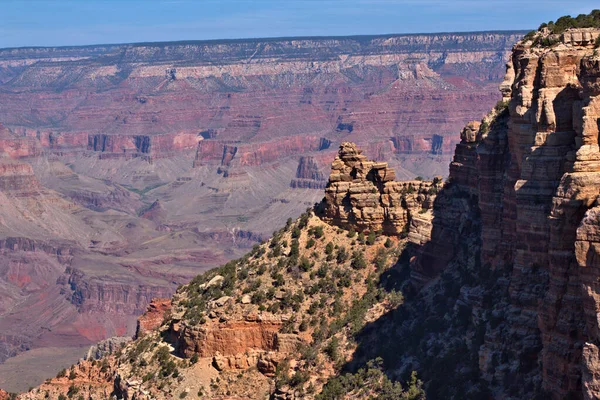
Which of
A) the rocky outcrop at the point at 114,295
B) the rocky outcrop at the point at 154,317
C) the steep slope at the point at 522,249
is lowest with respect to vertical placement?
the rocky outcrop at the point at 114,295

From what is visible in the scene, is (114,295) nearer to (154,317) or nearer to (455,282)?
(154,317)

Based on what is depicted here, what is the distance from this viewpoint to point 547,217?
33562 millimetres

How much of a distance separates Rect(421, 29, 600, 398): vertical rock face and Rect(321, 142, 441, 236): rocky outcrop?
7.32m

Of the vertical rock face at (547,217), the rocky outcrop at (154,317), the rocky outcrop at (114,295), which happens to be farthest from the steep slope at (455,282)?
the rocky outcrop at (114,295)

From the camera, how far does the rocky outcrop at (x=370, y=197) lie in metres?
51.7

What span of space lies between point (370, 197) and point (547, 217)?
18.8 metres

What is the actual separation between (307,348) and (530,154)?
14.1m

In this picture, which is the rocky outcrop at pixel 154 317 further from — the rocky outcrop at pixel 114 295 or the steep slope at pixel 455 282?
the rocky outcrop at pixel 114 295

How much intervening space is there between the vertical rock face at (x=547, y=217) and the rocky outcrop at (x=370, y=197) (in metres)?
7.32

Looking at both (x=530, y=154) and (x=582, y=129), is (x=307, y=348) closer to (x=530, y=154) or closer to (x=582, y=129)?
(x=530, y=154)

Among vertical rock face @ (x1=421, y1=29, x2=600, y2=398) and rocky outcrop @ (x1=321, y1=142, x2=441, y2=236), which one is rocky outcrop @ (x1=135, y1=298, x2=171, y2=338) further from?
vertical rock face @ (x1=421, y1=29, x2=600, y2=398)

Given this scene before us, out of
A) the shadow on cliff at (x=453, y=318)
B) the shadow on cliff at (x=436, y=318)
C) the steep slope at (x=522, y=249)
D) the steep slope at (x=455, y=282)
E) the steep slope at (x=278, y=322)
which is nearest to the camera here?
the steep slope at (x=522, y=249)

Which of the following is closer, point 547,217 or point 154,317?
point 547,217

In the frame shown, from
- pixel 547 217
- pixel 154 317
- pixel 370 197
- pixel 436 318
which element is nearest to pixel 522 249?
pixel 547 217
